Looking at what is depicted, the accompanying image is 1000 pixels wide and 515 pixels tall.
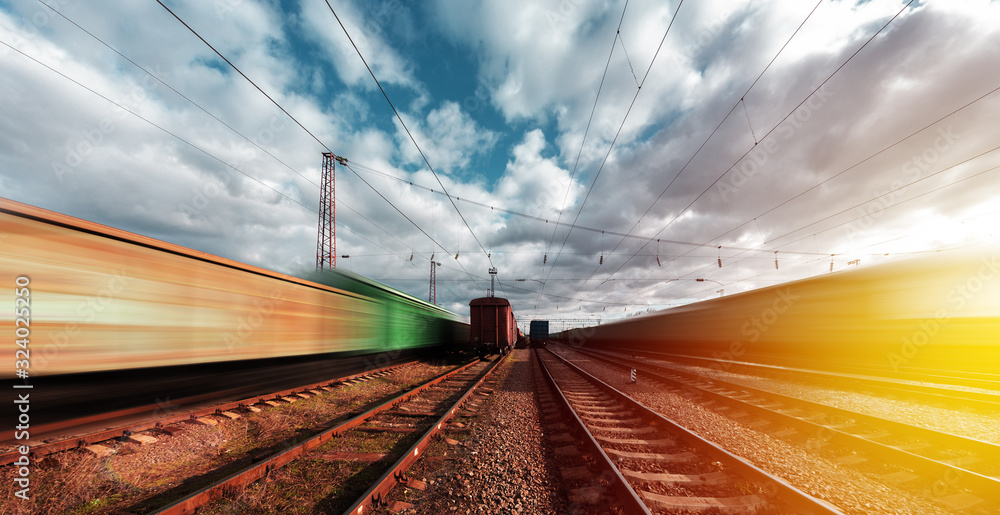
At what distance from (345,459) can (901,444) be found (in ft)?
28.2

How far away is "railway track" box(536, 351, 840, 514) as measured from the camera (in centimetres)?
322

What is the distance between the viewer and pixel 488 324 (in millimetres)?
20641

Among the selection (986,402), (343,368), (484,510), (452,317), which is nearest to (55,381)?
(484,510)

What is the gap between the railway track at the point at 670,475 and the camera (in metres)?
3.22

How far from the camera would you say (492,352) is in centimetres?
2052

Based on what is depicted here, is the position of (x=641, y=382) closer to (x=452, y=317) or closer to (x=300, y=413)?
(x=300, y=413)

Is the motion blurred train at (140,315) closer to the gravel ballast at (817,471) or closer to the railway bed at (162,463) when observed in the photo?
the railway bed at (162,463)

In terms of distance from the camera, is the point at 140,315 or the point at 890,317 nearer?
the point at 140,315

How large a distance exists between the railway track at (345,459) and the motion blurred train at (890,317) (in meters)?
14.8

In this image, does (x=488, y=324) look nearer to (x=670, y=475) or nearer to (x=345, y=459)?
(x=345, y=459)

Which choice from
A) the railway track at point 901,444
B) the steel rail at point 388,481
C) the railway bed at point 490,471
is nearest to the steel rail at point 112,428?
the railway bed at point 490,471

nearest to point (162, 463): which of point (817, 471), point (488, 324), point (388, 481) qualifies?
point (388, 481)

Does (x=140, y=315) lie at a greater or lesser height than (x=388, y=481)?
greater

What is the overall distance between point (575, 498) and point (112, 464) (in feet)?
18.4
